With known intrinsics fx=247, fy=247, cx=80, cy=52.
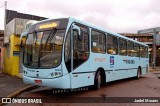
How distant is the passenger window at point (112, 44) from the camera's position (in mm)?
13166

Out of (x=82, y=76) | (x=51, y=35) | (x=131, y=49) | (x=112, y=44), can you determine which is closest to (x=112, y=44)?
(x=112, y=44)

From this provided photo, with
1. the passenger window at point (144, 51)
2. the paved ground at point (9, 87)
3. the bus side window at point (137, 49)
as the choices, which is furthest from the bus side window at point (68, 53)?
the passenger window at point (144, 51)

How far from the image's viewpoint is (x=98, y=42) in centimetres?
1193

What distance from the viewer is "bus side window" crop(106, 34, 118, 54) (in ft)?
43.0

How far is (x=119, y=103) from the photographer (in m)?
9.06

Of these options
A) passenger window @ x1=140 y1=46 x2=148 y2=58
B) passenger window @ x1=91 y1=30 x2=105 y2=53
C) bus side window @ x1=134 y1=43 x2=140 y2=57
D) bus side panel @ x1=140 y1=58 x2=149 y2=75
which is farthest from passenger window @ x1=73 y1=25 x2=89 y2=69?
bus side panel @ x1=140 y1=58 x2=149 y2=75

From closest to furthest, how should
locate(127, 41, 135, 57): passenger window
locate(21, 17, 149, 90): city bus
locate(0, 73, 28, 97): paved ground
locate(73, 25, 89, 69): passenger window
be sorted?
locate(21, 17, 149, 90): city bus < locate(73, 25, 89, 69): passenger window < locate(0, 73, 28, 97): paved ground < locate(127, 41, 135, 57): passenger window

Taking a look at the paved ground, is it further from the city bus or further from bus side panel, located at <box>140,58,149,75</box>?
bus side panel, located at <box>140,58,149,75</box>

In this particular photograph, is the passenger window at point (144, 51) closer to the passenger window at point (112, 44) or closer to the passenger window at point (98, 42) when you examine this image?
the passenger window at point (112, 44)

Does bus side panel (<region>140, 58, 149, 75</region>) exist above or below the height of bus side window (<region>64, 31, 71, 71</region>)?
below

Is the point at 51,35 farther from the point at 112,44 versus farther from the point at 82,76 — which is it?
the point at 112,44

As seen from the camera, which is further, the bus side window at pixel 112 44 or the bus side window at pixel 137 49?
the bus side window at pixel 137 49

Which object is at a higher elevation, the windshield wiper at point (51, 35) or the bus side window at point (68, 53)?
A: the windshield wiper at point (51, 35)

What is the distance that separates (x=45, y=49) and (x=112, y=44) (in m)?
5.29
